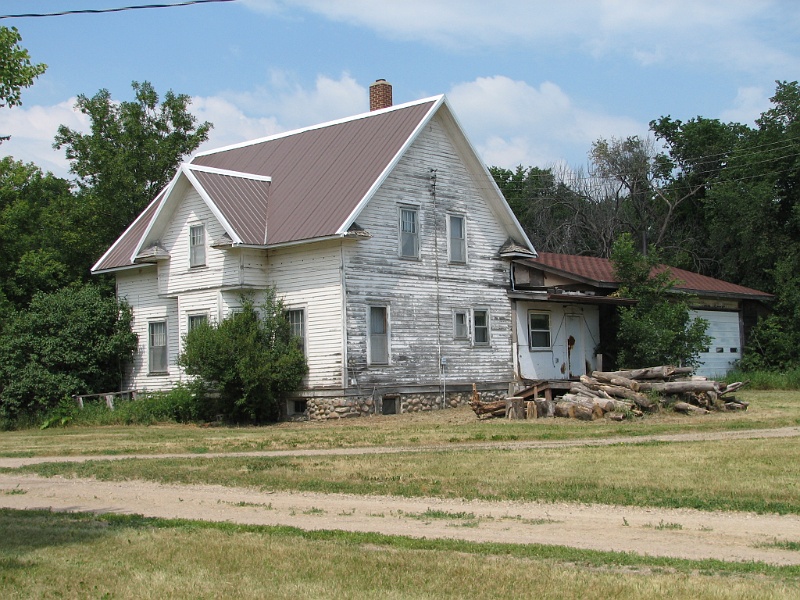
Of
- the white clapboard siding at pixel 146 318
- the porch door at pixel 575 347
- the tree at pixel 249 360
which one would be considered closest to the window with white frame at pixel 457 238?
the porch door at pixel 575 347

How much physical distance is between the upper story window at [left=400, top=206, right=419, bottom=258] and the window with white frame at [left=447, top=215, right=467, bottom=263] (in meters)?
1.48

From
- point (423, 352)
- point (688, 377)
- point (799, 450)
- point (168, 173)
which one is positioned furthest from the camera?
point (168, 173)

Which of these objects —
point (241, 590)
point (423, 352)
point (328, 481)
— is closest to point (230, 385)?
point (423, 352)

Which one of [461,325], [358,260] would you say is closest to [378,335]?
[358,260]

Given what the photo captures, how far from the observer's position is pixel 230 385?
27.8 m

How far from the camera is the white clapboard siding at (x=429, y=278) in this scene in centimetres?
2883

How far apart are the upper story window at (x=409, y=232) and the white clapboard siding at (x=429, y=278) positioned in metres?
0.18

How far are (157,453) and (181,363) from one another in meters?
8.45

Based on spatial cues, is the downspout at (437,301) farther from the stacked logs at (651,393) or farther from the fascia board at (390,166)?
the stacked logs at (651,393)

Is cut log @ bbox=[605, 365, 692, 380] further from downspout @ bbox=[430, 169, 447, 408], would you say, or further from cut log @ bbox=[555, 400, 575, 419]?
downspout @ bbox=[430, 169, 447, 408]

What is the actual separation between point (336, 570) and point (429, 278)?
22507 mm

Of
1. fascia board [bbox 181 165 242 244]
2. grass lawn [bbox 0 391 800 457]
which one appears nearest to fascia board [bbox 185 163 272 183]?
fascia board [bbox 181 165 242 244]

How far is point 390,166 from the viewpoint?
29.1m

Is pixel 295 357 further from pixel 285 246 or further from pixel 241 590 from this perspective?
pixel 241 590
